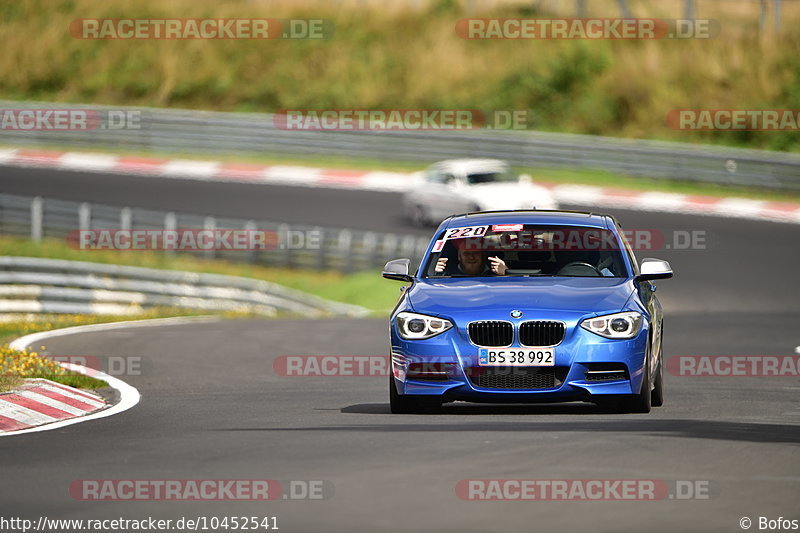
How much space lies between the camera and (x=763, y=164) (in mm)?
37312

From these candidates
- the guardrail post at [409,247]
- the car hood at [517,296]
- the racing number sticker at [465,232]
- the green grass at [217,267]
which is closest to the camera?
the car hood at [517,296]

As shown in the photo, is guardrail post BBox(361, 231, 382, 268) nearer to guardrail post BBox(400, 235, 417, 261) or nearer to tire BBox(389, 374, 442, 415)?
guardrail post BBox(400, 235, 417, 261)

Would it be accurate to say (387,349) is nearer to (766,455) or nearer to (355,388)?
(355,388)

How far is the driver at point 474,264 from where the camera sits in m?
11.7

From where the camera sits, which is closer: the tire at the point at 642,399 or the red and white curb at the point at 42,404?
the tire at the point at 642,399

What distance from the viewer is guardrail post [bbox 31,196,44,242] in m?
34.4

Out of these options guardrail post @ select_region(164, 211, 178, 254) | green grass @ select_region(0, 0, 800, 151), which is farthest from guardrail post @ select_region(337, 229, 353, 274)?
green grass @ select_region(0, 0, 800, 151)

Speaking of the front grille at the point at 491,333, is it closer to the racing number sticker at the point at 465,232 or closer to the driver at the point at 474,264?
the driver at the point at 474,264

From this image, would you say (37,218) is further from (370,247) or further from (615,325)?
(615,325)

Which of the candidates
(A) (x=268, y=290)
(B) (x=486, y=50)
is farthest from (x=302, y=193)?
(B) (x=486, y=50)

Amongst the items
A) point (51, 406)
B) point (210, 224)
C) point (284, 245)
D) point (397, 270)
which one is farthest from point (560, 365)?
point (210, 224)

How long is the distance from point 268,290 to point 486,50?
1024 inches

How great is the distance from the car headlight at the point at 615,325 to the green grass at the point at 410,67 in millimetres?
33747

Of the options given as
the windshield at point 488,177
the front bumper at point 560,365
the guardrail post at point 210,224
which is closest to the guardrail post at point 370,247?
the windshield at point 488,177
